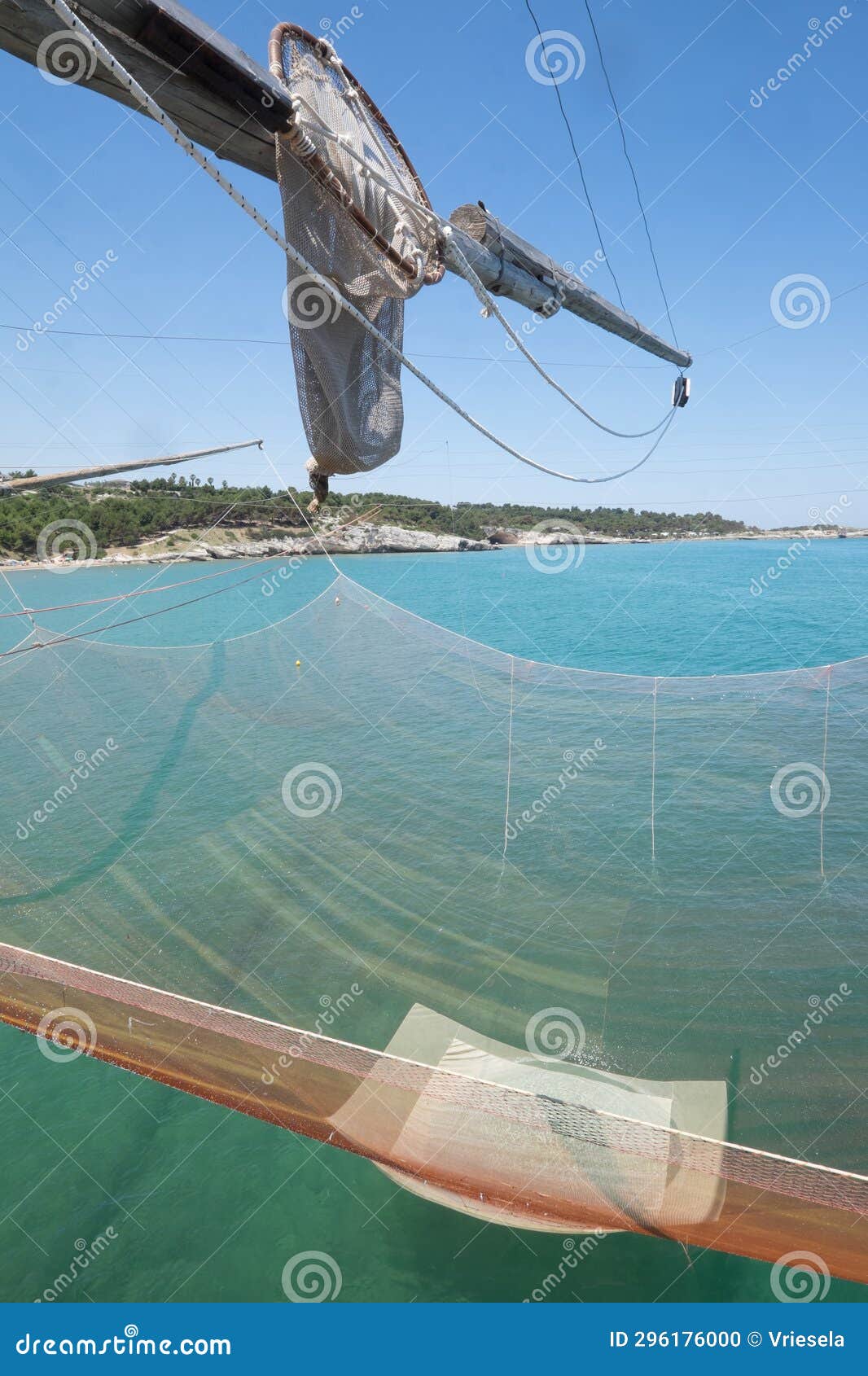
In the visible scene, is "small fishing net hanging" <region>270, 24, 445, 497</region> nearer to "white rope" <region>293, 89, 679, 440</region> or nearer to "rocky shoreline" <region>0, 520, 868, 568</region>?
"white rope" <region>293, 89, 679, 440</region>

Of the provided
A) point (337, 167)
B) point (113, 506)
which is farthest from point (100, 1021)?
point (113, 506)

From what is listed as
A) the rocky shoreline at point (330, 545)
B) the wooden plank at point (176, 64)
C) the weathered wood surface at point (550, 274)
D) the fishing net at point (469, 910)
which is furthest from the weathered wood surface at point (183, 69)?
the rocky shoreline at point (330, 545)

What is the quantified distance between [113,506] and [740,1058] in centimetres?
3936

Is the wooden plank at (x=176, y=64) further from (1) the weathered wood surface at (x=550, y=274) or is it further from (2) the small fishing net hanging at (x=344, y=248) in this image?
(1) the weathered wood surface at (x=550, y=274)

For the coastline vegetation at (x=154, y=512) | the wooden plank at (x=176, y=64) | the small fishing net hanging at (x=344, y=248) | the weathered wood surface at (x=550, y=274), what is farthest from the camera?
the coastline vegetation at (x=154, y=512)

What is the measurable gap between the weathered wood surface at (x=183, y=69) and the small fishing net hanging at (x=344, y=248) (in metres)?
0.11

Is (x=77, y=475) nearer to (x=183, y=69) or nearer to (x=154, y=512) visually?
(x=183, y=69)

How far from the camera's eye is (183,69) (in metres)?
1.67

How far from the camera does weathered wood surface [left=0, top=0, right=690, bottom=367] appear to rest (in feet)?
4.96

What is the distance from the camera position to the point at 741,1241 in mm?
2506

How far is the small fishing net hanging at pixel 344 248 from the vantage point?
214 centimetres

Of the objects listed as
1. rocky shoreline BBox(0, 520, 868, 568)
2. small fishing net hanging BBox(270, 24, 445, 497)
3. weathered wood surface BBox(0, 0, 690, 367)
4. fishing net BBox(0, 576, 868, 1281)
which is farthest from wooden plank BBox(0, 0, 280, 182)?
rocky shoreline BBox(0, 520, 868, 568)

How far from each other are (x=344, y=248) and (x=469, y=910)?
480 centimetres

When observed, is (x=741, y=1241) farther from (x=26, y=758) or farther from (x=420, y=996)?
(x=26, y=758)
